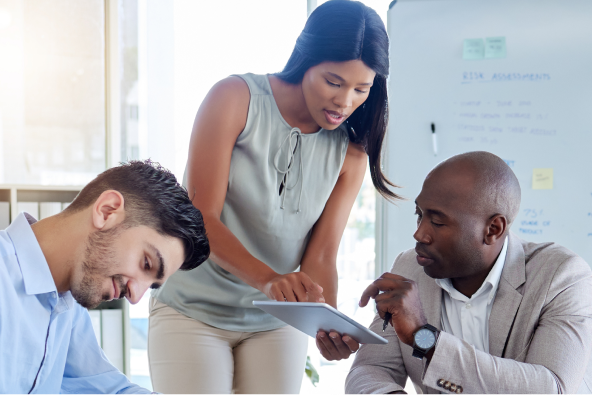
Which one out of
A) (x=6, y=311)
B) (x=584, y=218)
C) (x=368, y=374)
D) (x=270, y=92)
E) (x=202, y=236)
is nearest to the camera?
(x=6, y=311)

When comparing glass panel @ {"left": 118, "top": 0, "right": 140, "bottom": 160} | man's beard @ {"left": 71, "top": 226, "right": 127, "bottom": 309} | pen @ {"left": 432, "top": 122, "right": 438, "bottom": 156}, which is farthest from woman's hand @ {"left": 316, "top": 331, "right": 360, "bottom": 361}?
glass panel @ {"left": 118, "top": 0, "right": 140, "bottom": 160}

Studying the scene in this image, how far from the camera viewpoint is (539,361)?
124 cm

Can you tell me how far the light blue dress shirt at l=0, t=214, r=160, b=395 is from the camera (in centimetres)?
101

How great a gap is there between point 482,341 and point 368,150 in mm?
637

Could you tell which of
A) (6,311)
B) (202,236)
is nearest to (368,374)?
(202,236)

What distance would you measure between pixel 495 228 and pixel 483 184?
126 mm

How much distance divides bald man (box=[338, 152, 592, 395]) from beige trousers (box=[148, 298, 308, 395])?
0.58 ft

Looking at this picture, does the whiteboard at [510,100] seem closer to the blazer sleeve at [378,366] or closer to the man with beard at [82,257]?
the blazer sleeve at [378,366]

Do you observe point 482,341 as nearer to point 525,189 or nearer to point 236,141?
point 236,141

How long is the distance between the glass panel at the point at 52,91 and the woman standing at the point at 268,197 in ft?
4.63

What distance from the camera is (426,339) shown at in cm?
122

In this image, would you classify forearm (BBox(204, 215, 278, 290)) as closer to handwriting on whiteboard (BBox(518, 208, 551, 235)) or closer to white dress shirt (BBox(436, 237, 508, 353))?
white dress shirt (BBox(436, 237, 508, 353))

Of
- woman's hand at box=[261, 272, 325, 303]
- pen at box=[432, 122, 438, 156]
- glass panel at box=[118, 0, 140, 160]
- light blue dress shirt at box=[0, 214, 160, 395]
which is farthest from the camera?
glass panel at box=[118, 0, 140, 160]

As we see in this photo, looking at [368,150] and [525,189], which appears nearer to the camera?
[368,150]
